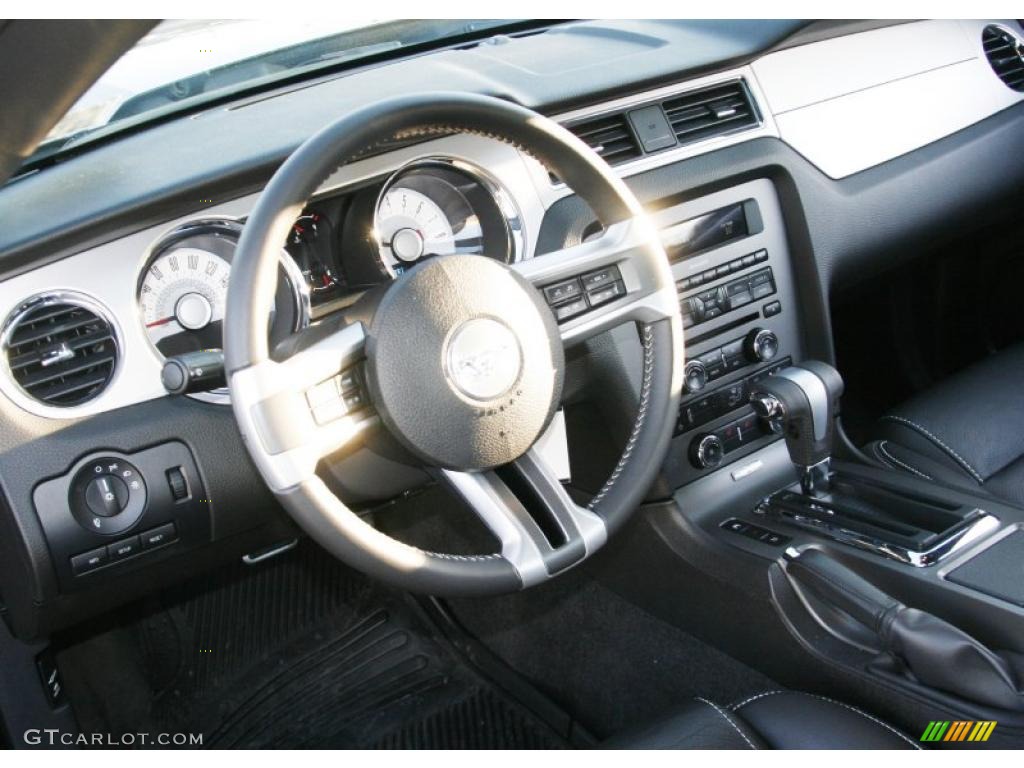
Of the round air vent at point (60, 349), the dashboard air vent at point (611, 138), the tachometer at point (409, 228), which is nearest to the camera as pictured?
the round air vent at point (60, 349)

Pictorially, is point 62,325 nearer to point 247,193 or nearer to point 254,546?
point 247,193

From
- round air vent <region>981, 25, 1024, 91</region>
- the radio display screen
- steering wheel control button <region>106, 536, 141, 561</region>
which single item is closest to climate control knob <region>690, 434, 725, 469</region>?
the radio display screen

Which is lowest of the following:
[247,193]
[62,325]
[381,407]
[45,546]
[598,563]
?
[598,563]

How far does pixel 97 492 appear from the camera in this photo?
145cm

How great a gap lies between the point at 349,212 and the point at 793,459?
2.75 ft

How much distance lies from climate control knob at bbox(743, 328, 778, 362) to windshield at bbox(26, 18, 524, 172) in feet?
2.63

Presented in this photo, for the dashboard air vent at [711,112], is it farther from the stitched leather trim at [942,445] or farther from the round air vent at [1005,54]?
the round air vent at [1005,54]

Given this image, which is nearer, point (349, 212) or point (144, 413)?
point (144, 413)

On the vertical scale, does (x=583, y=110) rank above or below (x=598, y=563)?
above

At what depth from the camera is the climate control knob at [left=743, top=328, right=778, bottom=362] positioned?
6.41ft

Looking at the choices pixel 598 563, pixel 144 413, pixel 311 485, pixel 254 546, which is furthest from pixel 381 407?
pixel 598 563

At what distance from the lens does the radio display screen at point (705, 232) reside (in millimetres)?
1867

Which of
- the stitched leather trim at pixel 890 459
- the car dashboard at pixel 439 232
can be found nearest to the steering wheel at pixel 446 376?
the car dashboard at pixel 439 232

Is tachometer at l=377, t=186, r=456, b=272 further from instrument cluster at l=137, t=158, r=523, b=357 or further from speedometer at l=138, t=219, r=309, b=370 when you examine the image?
speedometer at l=138, t=219, r=309, b=370
